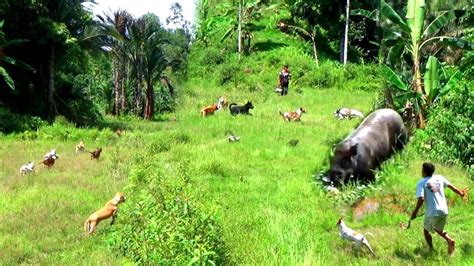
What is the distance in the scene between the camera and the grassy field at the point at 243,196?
7812 millimetres

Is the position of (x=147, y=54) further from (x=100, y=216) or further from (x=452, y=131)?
(x=100, y=216)

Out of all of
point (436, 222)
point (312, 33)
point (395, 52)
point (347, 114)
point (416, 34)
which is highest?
point (312, 33)

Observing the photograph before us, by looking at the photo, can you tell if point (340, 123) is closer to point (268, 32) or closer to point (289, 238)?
point (289, 238)

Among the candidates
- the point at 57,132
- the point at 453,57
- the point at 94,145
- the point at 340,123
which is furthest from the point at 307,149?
the point at 453,57

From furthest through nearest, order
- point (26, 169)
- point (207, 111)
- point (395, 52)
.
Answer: point (207, 111)
point (395, 52)
point (26, 169)

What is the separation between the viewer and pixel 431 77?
615 inches

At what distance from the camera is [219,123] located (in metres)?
21.9

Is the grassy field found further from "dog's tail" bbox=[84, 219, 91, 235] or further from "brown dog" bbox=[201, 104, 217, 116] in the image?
"brown dog" bbox=[201, 104, 217, 116]

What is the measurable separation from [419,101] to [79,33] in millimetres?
14689

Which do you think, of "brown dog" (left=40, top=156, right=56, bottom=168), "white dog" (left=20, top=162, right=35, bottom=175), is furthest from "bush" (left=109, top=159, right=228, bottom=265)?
"brown dog" (left=40, top=156, right=56, bottom=168)

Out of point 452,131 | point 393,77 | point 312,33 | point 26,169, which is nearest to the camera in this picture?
point 26,169

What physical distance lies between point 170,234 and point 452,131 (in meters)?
10.1

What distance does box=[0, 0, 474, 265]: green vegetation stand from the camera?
7.50 metres

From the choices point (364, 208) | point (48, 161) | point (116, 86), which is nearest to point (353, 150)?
point (364, 208)
